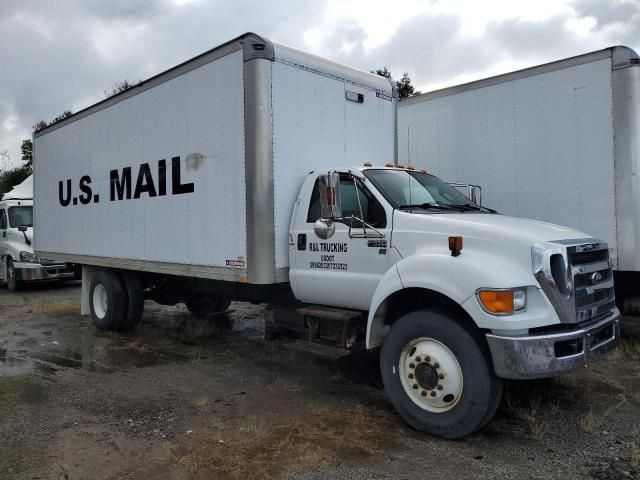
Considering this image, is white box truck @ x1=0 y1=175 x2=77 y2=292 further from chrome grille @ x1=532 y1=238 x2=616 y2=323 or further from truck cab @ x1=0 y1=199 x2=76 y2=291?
chrome grille @ x1=532 y1=238 x2=616 y2=323

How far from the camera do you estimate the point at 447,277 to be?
420 cm

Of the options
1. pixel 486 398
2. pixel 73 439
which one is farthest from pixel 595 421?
pixel 73 439

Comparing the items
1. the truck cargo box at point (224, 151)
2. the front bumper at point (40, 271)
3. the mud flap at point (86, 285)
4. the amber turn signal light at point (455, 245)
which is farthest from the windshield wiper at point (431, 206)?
the front bumper at point (40, 271)

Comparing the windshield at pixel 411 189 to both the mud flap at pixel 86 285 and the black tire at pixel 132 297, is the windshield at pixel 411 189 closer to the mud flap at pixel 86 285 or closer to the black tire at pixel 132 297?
the black tire at pixel 132 297

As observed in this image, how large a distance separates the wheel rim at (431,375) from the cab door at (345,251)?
796 mm

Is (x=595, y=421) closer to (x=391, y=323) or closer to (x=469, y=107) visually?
(x=391, y=323)

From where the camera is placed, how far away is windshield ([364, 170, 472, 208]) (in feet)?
16.8

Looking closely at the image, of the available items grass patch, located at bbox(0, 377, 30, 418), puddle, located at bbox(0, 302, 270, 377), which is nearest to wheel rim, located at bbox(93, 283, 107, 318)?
puddle, located at bbox(0, 302, 270, 377)

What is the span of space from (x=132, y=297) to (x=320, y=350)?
4358 millimetres

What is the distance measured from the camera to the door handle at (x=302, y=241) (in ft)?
18.2

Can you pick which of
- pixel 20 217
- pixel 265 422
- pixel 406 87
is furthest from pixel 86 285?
pixel 406 87

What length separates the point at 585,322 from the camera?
4250mm

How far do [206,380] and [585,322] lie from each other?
381 cm

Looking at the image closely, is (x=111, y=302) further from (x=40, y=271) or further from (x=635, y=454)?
(x=635, y=454)
